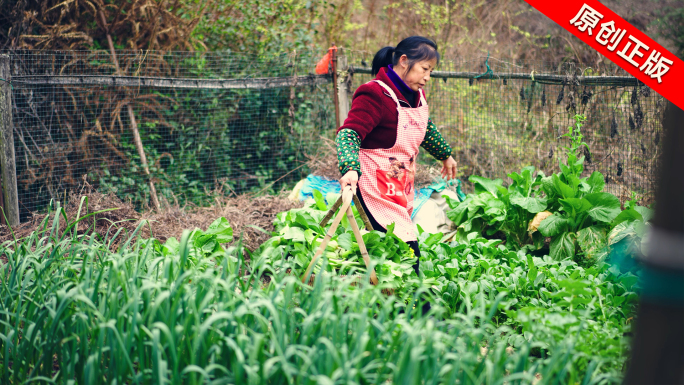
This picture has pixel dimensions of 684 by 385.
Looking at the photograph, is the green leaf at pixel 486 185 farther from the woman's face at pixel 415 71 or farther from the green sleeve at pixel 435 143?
the woman's face at pixel 415 71

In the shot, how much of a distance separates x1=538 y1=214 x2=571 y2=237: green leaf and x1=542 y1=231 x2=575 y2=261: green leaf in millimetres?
52

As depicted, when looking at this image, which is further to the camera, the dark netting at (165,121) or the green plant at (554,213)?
the dark netting at (165,121)

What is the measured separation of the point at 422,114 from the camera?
3068mm

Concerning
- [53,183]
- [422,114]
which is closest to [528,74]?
[422,114]

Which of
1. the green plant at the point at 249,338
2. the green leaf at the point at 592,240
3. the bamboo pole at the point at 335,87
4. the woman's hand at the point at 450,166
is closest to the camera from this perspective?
the green plant at the point at 249,338

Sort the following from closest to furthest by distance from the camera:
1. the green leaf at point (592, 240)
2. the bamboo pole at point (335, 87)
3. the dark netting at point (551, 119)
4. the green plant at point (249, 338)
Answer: the green plant at point (249, 338)
the green leaf at point (592, 240)
the dark netting at point (551, 119)
the bamboo pole at point (335, 87)

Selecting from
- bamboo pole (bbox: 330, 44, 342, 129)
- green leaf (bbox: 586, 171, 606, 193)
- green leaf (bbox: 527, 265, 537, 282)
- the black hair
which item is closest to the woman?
the black hair

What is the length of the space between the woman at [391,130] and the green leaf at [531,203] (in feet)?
3.76

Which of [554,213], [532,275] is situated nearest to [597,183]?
[554,213]

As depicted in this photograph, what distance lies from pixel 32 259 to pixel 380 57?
2.02 meters

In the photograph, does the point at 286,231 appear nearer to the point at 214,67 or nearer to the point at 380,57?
the point at 380,57

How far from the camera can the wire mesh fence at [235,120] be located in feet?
14.4

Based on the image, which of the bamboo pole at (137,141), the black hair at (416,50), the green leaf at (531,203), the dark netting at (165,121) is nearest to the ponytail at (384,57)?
the black hair at (416,50)

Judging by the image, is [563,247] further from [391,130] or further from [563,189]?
[391,130]
